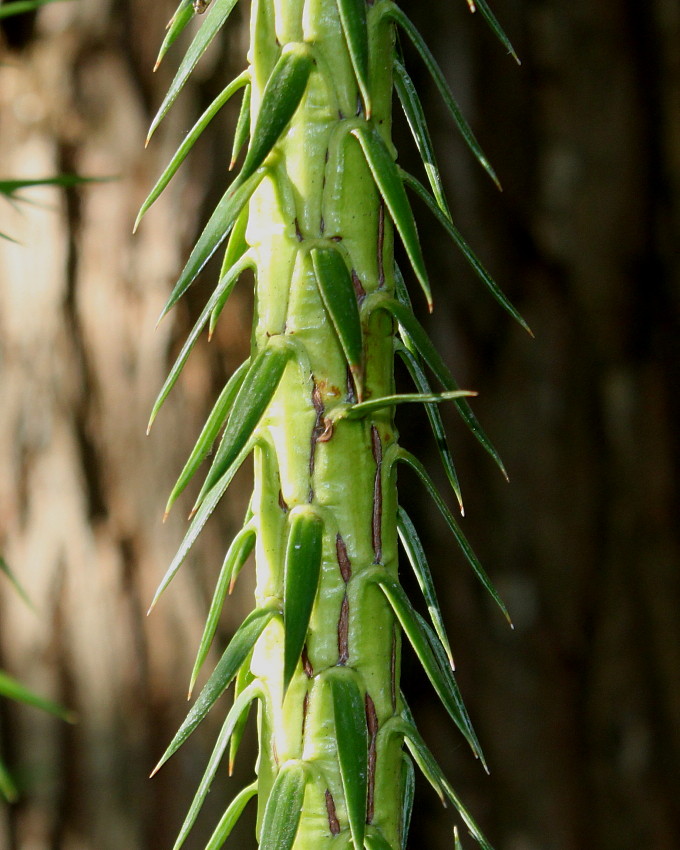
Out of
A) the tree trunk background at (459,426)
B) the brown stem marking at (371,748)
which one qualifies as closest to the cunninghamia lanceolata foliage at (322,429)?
the brown stem marking at (371,748)

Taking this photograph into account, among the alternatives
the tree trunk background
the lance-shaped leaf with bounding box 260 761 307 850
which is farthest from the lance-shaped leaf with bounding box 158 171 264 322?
the tree trunk background

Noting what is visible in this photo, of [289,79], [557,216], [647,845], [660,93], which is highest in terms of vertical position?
[660,93]

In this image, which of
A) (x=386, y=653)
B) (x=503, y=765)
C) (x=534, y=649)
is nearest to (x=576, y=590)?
(x=534, y=649)

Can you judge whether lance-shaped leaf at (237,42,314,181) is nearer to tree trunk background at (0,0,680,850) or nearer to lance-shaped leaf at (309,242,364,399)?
lance-shaped leaf at (309,242,364,399)

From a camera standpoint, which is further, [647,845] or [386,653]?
[647,845]

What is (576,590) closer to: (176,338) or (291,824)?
(176,338)

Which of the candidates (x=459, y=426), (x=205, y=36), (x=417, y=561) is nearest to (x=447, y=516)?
(x=417, y=561)

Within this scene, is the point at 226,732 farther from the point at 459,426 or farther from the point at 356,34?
the point at 459,426
